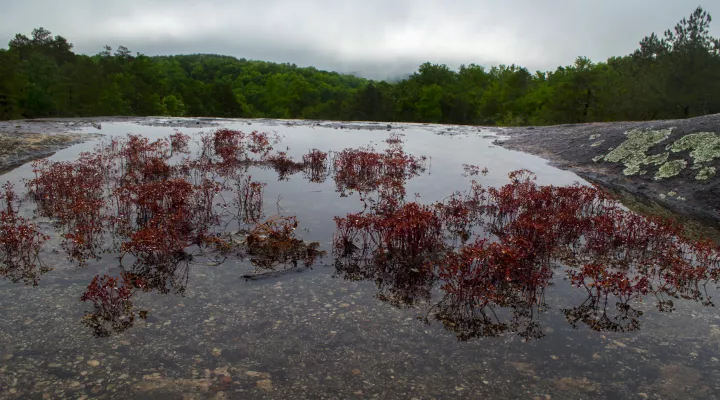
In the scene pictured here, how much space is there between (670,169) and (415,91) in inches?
3555

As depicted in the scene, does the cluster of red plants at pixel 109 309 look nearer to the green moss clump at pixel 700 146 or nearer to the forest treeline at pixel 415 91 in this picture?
the green moss clump at pixel 700 146

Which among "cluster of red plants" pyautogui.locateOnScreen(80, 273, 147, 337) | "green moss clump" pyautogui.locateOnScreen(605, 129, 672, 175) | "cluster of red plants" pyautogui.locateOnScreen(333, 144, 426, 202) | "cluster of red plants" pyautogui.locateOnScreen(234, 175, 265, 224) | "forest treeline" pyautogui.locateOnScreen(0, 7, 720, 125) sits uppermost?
"forest treeline" pyautogui.locateOnScreen(0, 7, 720, 125)

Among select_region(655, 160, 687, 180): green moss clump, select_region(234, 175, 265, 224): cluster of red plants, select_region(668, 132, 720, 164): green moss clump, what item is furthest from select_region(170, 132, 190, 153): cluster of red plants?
select_region(668, 132, 720, 164): green moss clump

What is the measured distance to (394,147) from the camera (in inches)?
965

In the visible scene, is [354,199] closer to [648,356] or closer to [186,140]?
[648,356]

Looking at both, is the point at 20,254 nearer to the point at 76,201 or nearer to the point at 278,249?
the point at 76,201

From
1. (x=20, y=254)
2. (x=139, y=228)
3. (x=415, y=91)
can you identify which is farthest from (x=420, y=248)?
(x=415, y=91)

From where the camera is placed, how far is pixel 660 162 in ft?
49.8

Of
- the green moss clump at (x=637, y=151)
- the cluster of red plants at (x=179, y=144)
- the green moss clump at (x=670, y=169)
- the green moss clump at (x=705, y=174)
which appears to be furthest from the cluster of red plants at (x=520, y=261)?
the cluster of red plants at (x=179, y=144)

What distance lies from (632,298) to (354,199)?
8.18 meters

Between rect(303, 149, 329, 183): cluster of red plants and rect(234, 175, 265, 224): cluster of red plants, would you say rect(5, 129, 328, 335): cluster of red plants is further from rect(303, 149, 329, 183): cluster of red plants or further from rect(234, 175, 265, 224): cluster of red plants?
rect(303, 149, 329, 183): cluster of red plants

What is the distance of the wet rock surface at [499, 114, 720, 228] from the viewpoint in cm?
1245

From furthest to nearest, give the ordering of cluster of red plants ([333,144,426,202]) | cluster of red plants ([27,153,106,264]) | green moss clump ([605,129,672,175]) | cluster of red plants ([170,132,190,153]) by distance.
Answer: cluster of red plants ([170,132,190,153]), green moss clump ([605,129,672,175]), cluster of red plants ([333,144,426,202]), cluster of red plants ([27,153,106,264])

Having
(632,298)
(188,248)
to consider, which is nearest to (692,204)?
(632,298)
